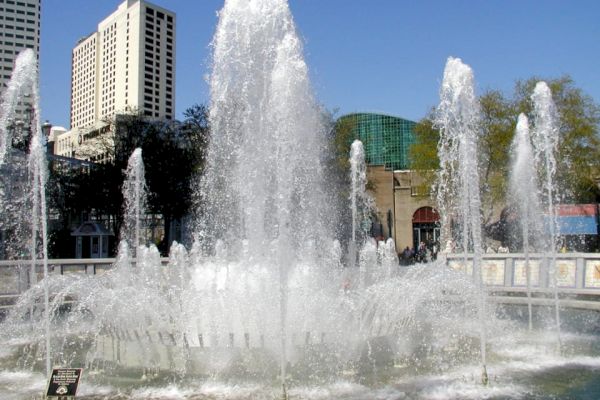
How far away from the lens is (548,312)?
14.0 meters

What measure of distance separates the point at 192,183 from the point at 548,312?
2640cm

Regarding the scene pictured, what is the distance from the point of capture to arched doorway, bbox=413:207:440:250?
41.6m

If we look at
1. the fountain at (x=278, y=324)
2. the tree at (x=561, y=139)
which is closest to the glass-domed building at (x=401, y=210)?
the tree at (x=561, y=139)

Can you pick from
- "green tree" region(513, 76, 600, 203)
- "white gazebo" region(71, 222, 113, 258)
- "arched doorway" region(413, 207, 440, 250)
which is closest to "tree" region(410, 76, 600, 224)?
"green tree" region(513, 76, 600, 203)

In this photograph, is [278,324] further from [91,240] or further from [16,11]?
[16,11]

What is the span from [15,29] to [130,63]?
69.6ft

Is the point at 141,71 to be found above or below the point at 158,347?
above

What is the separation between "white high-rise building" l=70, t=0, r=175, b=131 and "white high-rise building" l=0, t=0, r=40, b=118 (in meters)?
13.8

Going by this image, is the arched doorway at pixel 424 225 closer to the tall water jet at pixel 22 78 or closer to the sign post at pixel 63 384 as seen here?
the tall water jet at pixel 22 78

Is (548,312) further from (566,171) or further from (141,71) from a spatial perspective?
(141,71)

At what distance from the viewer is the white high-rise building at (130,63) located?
115000 millimetres

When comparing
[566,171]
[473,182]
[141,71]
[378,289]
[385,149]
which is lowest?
[378,289]

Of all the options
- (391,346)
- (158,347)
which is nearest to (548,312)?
(391,346)

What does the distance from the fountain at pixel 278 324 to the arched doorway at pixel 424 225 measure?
26.7m
